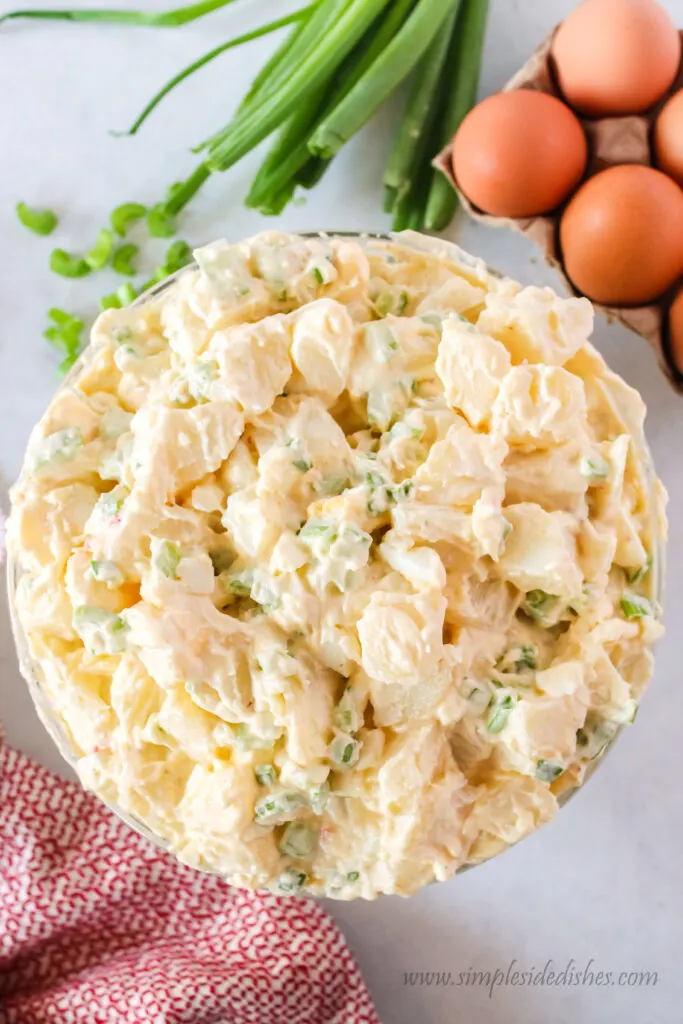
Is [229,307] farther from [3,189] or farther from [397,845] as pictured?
[3,189]

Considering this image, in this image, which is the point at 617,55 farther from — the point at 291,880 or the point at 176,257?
the point at 291,880

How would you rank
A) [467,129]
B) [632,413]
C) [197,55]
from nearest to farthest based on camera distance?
[632,413]
[467,129]
[197,55]

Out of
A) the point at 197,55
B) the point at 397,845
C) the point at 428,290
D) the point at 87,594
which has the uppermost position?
the point at 197,55

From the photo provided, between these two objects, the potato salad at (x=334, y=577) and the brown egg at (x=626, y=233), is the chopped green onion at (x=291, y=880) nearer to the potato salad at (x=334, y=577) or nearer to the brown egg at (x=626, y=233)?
the potato salad at (x=334, y=577)

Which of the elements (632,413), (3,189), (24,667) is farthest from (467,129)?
(24,667)

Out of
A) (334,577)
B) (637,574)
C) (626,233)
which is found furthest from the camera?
(626,233)

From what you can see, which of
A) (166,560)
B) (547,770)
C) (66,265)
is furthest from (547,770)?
(66,265)
